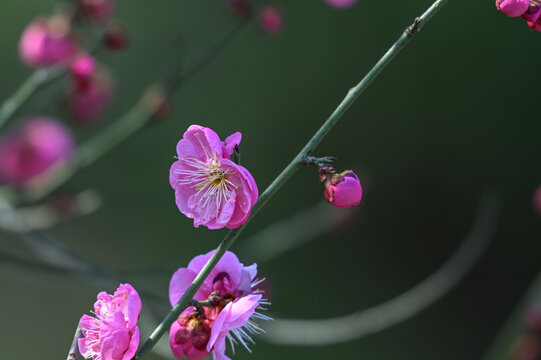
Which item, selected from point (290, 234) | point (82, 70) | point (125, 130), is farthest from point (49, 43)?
point (290, 234)

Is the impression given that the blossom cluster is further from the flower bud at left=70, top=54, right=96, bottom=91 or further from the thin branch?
the flower bud at left=70, top=54, right=96, bottom=91

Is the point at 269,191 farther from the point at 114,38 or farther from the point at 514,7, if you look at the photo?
the point at 114,38

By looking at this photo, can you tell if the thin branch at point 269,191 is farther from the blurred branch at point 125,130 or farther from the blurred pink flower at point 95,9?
the blurred pink flower at point 95,9

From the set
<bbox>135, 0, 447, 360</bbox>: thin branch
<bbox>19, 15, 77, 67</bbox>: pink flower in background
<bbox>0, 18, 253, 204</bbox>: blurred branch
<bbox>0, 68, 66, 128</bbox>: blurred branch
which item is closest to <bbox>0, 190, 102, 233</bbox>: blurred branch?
<bbox>0, 18, 253, 204</bbox>: blurred branch

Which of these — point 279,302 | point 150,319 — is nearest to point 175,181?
point 150,319

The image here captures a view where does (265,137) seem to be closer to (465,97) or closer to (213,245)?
(213,245)
